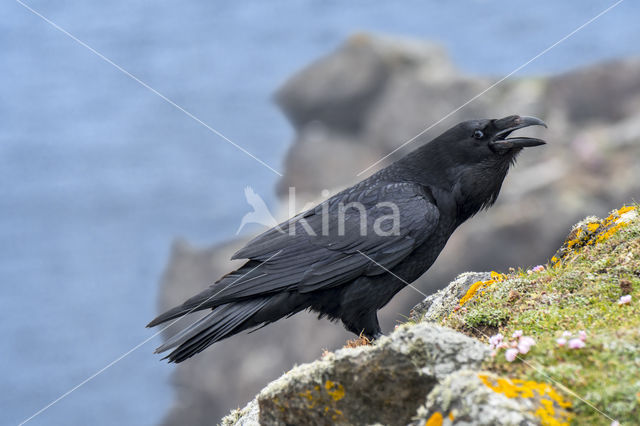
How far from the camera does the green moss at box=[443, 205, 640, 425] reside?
2.90 m

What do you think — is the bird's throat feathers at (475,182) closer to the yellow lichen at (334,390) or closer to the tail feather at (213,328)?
the tail feather at (213,328)

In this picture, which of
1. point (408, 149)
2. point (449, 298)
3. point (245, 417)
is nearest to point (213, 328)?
point (245, 417)

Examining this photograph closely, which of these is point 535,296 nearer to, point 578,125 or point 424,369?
point 424,369

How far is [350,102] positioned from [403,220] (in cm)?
2148

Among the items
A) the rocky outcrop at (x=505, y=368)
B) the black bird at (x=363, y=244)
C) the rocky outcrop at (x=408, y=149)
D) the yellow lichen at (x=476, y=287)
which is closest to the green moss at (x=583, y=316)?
the rocky outcrop at (x=505, y=368)

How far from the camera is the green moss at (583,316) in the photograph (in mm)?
2900

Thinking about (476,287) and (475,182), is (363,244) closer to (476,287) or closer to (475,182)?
(476,287)

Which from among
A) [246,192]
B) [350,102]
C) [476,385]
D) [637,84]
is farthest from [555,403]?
[637,84]

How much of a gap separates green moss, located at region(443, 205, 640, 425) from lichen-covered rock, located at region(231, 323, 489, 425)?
23cm

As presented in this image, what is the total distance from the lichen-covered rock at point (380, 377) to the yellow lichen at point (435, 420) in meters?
0.26

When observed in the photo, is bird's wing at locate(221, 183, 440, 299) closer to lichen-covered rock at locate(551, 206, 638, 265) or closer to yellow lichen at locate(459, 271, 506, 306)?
yellow lichen at locate(459, 271, 506, 306)

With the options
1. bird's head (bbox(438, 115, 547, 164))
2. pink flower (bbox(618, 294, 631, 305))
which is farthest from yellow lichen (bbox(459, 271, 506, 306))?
pink flower (bbox(618, 294, 631, 305))

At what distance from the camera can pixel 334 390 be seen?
11.3 feet

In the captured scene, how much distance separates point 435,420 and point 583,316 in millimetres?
1340
